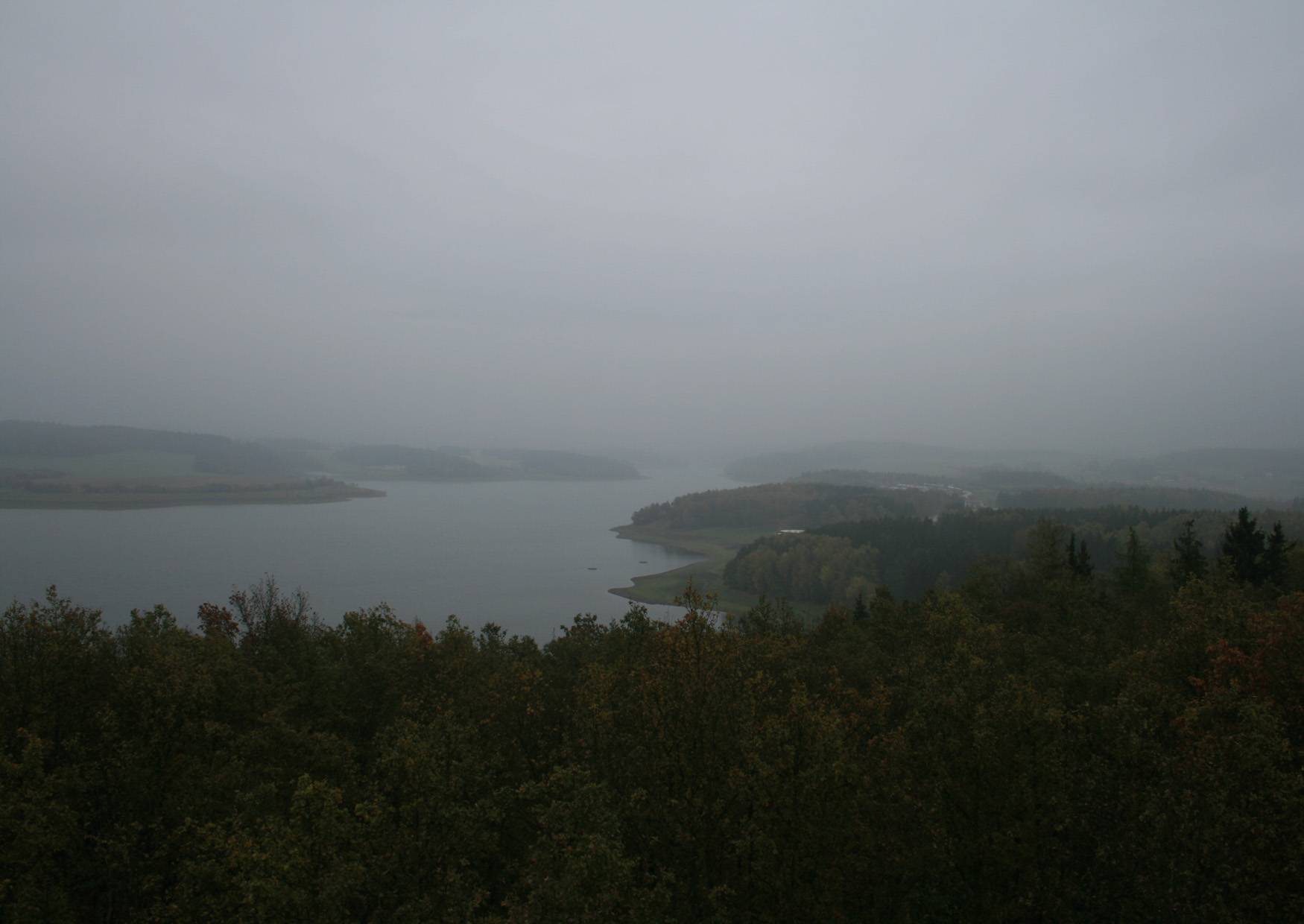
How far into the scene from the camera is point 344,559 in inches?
2275

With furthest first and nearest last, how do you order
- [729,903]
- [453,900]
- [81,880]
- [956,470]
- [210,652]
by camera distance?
[956,470], [210,652], [81,880], [729,903], [453,900]

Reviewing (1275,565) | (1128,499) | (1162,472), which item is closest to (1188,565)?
(1275,565)

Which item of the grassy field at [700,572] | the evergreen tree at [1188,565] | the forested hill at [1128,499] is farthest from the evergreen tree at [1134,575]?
the forested hill at [1128,499]

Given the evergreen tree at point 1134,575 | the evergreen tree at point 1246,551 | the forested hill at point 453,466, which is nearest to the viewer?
the evergreen tree at point 1246,551

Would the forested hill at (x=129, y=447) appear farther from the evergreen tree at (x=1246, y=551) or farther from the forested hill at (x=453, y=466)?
the evergreen tree at (x=1246, y=551)

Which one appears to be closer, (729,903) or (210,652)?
(729,903)

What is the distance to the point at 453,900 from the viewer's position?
6.39 metres

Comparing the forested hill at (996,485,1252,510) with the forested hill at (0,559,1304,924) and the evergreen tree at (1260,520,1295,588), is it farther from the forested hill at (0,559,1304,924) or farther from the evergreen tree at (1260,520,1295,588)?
the forested hill at (0,559,1304,924)

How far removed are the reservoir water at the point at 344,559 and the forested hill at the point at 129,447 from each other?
33.0 metres

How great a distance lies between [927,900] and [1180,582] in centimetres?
2016

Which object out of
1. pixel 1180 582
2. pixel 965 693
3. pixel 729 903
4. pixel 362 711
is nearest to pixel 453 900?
pixel 729 903

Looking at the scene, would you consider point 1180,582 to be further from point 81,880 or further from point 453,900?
point 81,880

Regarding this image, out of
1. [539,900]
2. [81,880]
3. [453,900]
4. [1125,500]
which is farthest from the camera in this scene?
[1125,500]

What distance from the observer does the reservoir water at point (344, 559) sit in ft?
135
